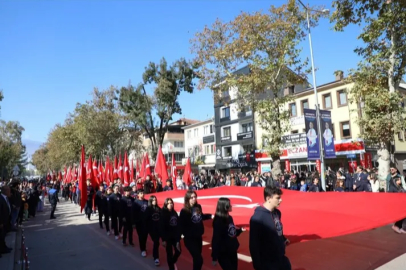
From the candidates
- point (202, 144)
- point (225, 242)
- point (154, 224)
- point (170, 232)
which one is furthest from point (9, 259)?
point (202, 144)

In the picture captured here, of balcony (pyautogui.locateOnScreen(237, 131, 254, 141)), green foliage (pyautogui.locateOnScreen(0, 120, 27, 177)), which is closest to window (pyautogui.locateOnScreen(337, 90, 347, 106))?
balcony (pyautogui.locateOnScreen(237, 131, 254, 141))

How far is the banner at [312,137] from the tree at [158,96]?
18.8 m

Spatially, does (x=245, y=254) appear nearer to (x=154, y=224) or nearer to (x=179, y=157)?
(x=154, y=224)

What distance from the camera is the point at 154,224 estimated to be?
7762mm

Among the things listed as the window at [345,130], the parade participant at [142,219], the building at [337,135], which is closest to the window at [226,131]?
the building at [337,135]

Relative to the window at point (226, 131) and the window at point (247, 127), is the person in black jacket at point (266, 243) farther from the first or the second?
the window at point (226, 131)

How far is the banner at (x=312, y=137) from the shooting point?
627 inches

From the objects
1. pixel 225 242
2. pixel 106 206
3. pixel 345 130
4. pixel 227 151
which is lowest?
pixel 106 206

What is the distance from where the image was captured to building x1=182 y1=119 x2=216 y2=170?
51844 millimetres

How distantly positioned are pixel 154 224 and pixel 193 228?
1.94 meters

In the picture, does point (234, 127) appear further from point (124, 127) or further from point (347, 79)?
point (347, 79)

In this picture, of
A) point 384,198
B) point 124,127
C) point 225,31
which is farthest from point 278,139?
point 124,127

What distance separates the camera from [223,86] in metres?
21.0

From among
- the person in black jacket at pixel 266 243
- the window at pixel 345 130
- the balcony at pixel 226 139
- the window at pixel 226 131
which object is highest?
the window at pixel 226 131
